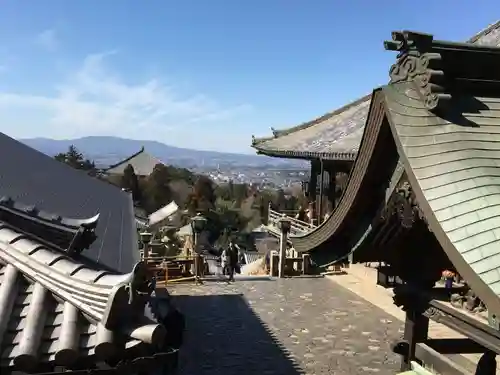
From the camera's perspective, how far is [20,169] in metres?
10.3

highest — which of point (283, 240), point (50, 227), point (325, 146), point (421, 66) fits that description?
point (325, 146)

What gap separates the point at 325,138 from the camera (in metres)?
18.3

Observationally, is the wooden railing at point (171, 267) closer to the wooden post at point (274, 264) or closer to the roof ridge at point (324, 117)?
the wooden post at point (274, 264)

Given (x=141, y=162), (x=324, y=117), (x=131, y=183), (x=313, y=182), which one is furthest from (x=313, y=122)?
(x=141, y=162)

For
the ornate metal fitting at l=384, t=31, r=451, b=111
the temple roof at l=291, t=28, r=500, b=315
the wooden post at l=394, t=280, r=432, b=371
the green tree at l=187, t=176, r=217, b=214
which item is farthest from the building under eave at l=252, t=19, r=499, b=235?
the green tree at l=187, t=176, r=217, b=214

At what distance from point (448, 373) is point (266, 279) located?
1563 centimetres

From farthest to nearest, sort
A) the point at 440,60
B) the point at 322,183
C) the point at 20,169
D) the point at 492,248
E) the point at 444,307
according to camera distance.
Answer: the point at 322,183, the point at 20,169, the point at 444,307, the point at 440,60, the point at 492,248

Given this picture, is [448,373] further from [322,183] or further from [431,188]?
[322,183]

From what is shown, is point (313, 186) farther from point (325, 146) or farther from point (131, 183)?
point (131, 183)

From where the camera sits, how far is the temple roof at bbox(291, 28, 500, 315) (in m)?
3.39

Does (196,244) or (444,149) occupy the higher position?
(444,149)

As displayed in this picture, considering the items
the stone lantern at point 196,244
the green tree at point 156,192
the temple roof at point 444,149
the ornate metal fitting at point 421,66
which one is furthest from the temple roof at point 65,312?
the green tree at point 156,192

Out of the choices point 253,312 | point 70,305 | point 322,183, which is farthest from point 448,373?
point 322,183

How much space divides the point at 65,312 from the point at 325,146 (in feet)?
45.7
